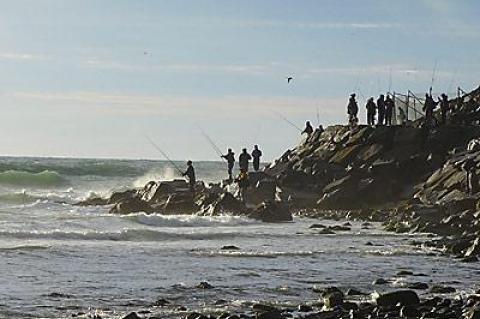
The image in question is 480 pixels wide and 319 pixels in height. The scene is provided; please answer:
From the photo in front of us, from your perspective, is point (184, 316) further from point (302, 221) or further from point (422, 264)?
point (302, 221)

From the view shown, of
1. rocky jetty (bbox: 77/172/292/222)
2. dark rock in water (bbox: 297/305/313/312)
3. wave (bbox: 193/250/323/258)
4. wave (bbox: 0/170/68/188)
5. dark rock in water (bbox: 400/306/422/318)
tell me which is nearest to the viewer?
dark rock in water (bbox: 400/306/422/318)

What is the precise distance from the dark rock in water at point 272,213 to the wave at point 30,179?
38.5 meters

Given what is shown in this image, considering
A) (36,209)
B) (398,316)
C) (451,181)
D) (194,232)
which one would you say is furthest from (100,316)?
(36,209)

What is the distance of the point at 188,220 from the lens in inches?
1266

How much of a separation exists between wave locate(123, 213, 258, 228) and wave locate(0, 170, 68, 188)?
124 ft

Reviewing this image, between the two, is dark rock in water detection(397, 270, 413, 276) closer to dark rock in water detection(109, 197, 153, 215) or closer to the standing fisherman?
dark rock in water detection(109, 197, 153, 215)

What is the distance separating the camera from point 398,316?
13.6 metres

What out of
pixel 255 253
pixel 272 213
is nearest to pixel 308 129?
pixel 272 213

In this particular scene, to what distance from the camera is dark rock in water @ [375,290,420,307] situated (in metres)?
14.3

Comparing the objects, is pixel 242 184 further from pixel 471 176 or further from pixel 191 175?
pixel 471 176

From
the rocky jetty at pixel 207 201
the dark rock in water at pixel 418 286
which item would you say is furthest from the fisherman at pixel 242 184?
the dark rock in water at pixel 418 286

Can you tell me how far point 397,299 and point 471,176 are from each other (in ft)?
59.2

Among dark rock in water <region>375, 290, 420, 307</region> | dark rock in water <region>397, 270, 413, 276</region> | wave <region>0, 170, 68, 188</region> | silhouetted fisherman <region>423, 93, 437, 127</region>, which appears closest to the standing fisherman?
silhouetted fisherman <region>423, 93, 437, 127</region>

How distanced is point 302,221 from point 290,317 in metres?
18.8
